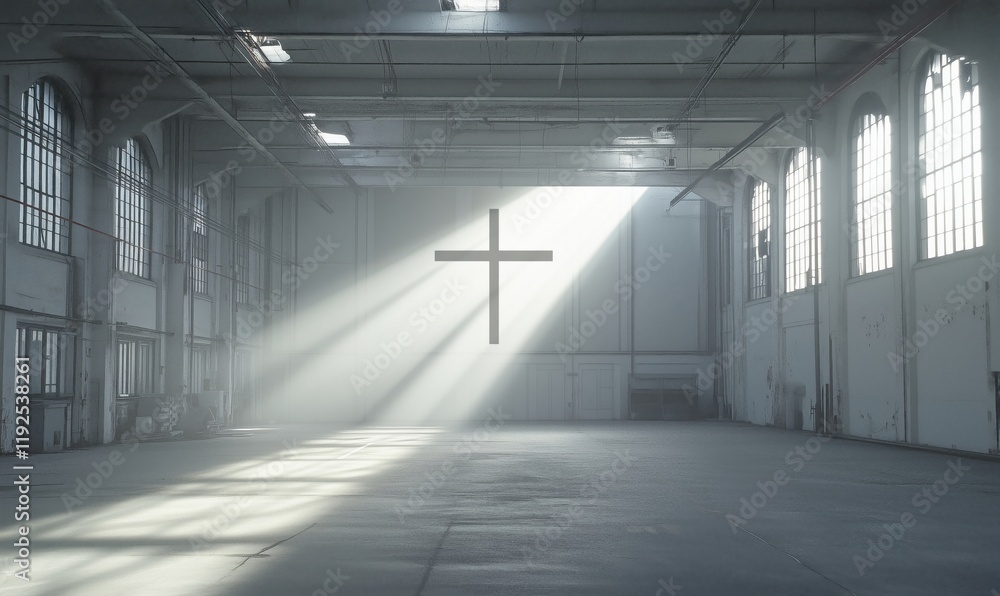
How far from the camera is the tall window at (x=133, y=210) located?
69.3 ft

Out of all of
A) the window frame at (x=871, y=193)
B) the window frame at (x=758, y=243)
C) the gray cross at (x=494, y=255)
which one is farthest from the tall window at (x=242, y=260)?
the window frame at (x=871, y=193)

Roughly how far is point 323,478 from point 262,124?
1560 centimetres

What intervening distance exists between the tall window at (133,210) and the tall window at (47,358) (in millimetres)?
Result: 2783

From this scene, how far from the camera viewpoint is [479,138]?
2683 centimetres

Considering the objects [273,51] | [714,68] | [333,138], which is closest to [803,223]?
[714,68]

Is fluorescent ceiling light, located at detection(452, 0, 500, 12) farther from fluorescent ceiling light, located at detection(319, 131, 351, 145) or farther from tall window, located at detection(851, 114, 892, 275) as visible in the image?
tall window, located at detection(851, 114, 892, 275)

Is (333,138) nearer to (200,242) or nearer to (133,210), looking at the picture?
(200,242)

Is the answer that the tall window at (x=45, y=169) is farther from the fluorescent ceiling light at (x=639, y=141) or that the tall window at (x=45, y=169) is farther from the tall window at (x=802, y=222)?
the tall window at (x=802, y=222)

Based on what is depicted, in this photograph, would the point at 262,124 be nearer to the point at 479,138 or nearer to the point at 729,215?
the point at 479,138

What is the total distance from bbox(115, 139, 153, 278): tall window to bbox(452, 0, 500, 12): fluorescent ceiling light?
880 cm

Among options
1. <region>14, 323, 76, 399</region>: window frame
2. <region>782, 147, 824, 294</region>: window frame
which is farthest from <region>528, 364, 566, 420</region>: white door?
<region>14, 323, 76, 399</region>: window frame

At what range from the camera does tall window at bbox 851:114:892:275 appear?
20344mm

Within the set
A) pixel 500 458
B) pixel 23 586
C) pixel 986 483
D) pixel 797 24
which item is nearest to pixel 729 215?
pixel 797 24

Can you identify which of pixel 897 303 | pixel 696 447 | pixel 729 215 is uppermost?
pixel 729 215
